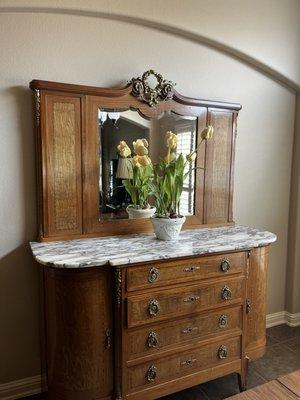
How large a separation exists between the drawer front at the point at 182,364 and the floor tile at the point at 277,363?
1.31 ft

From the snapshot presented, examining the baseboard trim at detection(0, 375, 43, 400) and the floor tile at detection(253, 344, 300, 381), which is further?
the floor tile at detection(253, 344, 300, 381)

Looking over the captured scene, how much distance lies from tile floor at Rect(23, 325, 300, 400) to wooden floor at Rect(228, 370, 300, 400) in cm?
107

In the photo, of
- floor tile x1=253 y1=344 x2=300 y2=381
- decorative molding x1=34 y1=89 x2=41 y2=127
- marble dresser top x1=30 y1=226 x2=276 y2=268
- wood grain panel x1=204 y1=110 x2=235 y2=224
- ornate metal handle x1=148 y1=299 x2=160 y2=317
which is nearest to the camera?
marble dresser top x1=30 y1=226 x2=276 y2=268

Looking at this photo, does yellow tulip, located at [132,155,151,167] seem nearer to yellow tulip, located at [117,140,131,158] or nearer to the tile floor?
yellow tulip, located at [117,140,131,158]

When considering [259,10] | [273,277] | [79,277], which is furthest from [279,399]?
[259,10]

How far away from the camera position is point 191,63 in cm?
221

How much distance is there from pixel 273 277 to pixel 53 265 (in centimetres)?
206

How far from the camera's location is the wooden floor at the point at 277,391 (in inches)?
39.7

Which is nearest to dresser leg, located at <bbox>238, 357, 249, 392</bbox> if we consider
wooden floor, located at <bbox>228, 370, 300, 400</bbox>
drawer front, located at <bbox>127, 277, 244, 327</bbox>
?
drawer front, located at <bbox>127, 277, 244, 327</bbox>

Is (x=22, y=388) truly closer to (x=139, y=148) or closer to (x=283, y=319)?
(x=139, y=148)

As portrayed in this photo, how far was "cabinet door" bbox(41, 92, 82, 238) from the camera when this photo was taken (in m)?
1.81

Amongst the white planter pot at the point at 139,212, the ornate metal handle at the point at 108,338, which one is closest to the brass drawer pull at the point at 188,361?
the ornate metal handle at the point at 108,338

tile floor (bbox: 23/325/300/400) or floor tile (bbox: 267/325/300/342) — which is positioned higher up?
floor tile (bbox: 267/325/300/342)

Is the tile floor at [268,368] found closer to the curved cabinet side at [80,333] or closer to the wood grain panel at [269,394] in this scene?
the curved cabinet side at [80,333]
